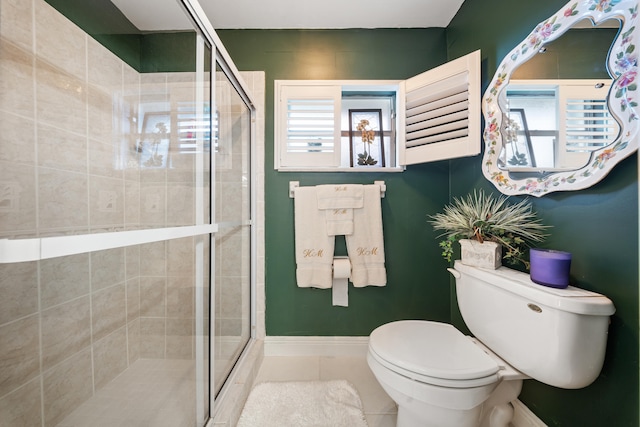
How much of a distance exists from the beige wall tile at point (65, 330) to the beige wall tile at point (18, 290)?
7 centimetres

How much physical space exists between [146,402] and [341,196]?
4.49 ft

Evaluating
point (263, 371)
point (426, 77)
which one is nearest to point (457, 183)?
point (426, 77)

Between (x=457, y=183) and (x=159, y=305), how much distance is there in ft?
6.17

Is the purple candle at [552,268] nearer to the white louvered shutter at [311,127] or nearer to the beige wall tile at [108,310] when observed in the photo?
the white louvered shutter at [311,127]

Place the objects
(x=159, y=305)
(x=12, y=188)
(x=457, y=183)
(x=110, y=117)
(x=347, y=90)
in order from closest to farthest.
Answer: (x=12, y=188) < (x=110, y=117) < (x=159, y=305) < (x=457, y=183) < (x=347, y=90)

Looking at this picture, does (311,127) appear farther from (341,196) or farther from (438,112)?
(438,112)

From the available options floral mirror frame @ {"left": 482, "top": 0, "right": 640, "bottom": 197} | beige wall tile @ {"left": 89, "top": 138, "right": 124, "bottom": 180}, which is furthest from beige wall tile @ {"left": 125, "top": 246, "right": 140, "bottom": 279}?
floral mirror frame @ {"left": 482, "top": 0, "right": 640, "bottom": 197}

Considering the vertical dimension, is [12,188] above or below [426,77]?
below

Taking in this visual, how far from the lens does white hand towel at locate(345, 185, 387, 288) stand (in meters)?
1.46

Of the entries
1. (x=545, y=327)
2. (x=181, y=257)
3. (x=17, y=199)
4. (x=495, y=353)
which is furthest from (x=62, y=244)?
(x=495, y=353)

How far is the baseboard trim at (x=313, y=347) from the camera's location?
153 centimetres

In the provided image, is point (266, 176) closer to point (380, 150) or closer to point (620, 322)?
point (380, 150)

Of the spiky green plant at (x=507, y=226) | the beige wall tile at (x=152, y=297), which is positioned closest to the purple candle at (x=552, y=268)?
the spiky green plant at (x=507, y=226)

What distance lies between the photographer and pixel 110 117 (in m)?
1.19
